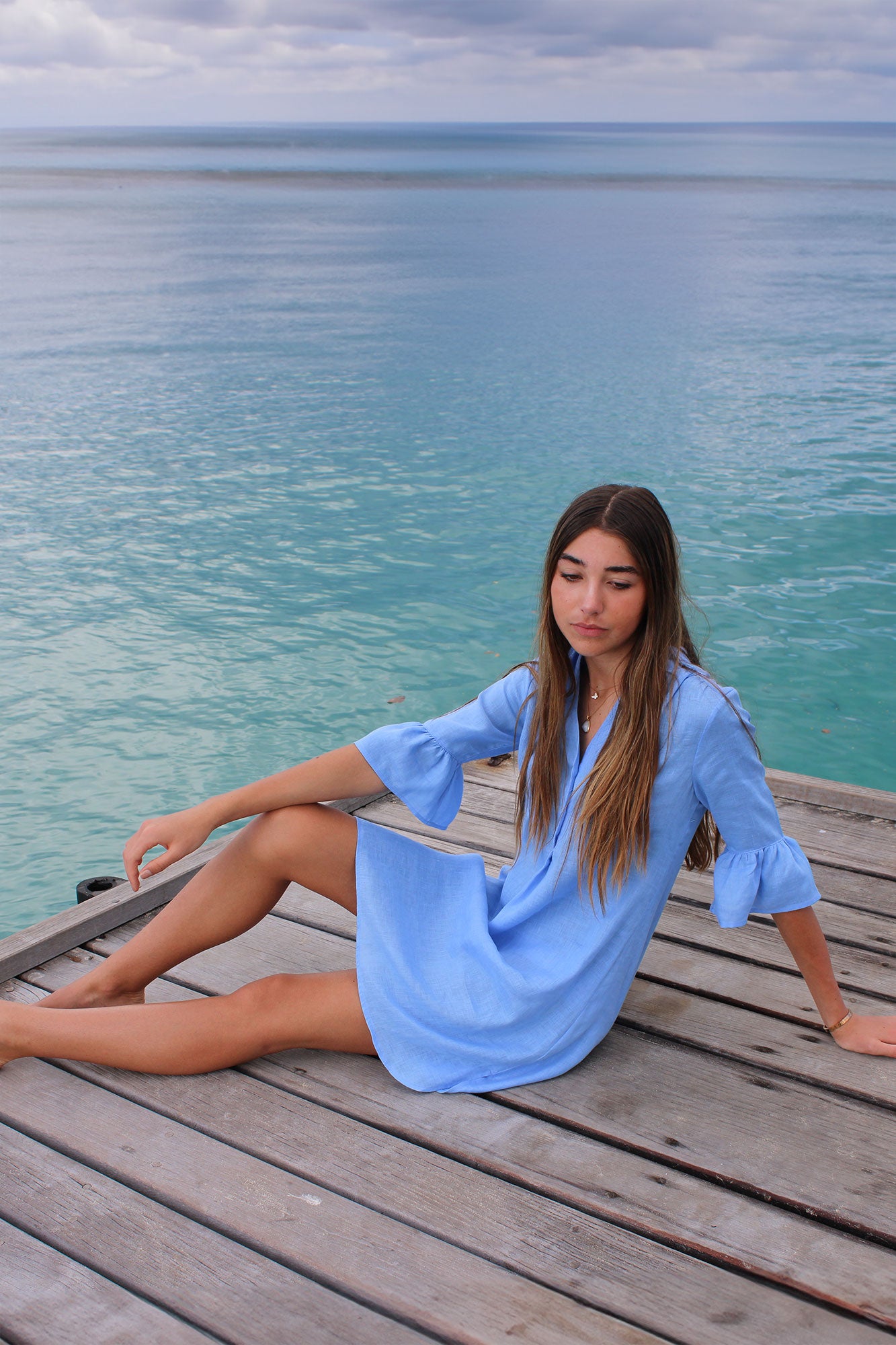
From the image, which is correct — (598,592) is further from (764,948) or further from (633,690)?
(764,948)

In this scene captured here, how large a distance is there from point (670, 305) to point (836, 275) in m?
5.20

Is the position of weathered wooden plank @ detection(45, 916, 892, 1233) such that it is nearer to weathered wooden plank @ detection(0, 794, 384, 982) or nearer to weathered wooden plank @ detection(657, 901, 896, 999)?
weathered wooden plank @ detection(657, 901, 896, 999)

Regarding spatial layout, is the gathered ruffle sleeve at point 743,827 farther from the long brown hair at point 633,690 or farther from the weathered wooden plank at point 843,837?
the weathered wooden plank at point 843,837

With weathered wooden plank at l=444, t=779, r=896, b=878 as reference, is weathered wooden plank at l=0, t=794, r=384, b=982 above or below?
below

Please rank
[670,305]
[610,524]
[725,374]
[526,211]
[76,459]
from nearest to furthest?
[610,524], [76,459], [725,374], [670,305], [526,211]

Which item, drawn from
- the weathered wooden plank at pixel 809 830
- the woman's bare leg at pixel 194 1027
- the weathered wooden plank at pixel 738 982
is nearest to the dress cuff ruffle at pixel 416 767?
the woman's bare leg at pixel 194 1027

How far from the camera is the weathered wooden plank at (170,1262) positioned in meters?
1.57

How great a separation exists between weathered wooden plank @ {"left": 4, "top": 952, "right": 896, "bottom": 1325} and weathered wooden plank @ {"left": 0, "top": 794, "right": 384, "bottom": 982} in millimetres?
562

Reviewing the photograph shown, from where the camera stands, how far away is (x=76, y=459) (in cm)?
935

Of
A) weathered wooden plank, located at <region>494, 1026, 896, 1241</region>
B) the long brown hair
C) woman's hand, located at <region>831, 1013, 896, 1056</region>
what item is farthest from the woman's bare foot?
woman's hand, located at <region>831, 1013, 896, 1056</region>

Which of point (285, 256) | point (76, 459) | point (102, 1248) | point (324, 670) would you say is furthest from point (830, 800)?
point (285, 256)

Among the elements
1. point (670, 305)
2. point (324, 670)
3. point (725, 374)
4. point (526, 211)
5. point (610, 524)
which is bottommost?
point (324, 670)

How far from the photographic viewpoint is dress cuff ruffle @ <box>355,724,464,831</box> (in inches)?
83.8

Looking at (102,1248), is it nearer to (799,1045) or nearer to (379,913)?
(379,913)
